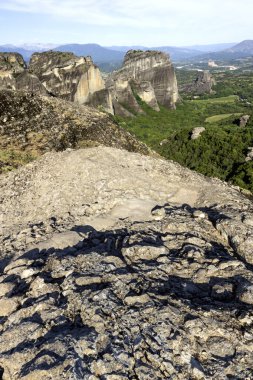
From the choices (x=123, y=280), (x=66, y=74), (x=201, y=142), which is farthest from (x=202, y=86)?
(x=123, y=280)

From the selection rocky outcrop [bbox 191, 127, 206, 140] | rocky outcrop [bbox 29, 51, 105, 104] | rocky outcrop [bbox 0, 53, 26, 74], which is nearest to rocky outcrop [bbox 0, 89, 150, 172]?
rocky outcrop [bbox 191, 127, 206, 140]

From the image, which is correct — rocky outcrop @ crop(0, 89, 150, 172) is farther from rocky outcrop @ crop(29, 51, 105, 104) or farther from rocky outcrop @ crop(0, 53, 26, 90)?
rocky outcrop @ crop(29, 51, 105, 104)

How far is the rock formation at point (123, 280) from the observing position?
8305 mm

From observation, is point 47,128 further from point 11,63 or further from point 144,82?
point 144,82

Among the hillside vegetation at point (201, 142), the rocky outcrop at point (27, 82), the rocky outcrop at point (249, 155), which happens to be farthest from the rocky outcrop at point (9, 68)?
the rocky outcrop at point (249, 155)

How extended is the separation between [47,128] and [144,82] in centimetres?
10207

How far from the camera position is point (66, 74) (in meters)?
95.1

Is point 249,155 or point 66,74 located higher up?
point 66,74

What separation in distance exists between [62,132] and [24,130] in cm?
300

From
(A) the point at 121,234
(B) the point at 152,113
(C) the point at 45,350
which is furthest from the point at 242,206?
(B) the point at 152,113

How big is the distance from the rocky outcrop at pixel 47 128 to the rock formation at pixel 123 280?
866 centimetres

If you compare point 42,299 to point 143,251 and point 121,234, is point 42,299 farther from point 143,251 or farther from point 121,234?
point 121,234

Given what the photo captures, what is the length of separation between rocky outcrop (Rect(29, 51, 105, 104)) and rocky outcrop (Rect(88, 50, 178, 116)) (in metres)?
18.8

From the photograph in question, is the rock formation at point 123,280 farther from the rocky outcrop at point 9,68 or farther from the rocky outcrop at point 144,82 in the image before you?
the rocky outcrop at point 144,82
